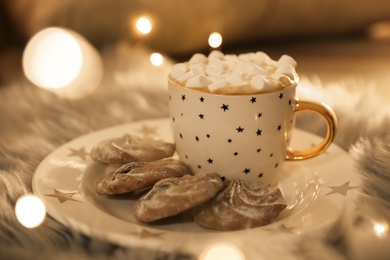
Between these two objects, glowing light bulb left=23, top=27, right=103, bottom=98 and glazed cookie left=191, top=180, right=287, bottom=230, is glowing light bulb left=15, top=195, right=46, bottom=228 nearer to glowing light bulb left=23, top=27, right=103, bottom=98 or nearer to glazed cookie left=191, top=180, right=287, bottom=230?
glazed cookie left=191, top=180, right=287, bottom=230

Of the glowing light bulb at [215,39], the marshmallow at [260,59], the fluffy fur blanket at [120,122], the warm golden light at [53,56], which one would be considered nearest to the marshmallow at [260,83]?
the marshmallow at [260,59]

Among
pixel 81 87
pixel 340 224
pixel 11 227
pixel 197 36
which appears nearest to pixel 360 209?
pixel 340 224

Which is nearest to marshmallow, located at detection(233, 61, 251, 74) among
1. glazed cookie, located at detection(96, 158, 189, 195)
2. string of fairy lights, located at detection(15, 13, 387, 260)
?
glazed cookie, located at detection(96, 158, 189, 195)

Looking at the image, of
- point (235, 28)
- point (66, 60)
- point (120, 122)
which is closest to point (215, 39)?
point (235, 28)

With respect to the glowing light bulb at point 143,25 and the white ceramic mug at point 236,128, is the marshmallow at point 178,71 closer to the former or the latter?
the white ceramic mug at point 236,128

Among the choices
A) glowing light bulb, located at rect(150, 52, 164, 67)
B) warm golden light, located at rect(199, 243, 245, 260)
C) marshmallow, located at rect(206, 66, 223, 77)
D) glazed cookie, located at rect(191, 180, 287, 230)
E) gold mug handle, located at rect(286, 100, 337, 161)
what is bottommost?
warm golden light, located at rect(199, 243, 245, 260)

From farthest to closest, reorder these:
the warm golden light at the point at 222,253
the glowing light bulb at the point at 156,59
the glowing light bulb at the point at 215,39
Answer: the glowing light bulb at the point at 215,39, the glowing light bulb at the point at 156,59, the warm golden light at the point at 222,253

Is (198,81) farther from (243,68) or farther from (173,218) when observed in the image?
(173,218)

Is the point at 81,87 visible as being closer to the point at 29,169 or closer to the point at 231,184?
the point at 29,169
